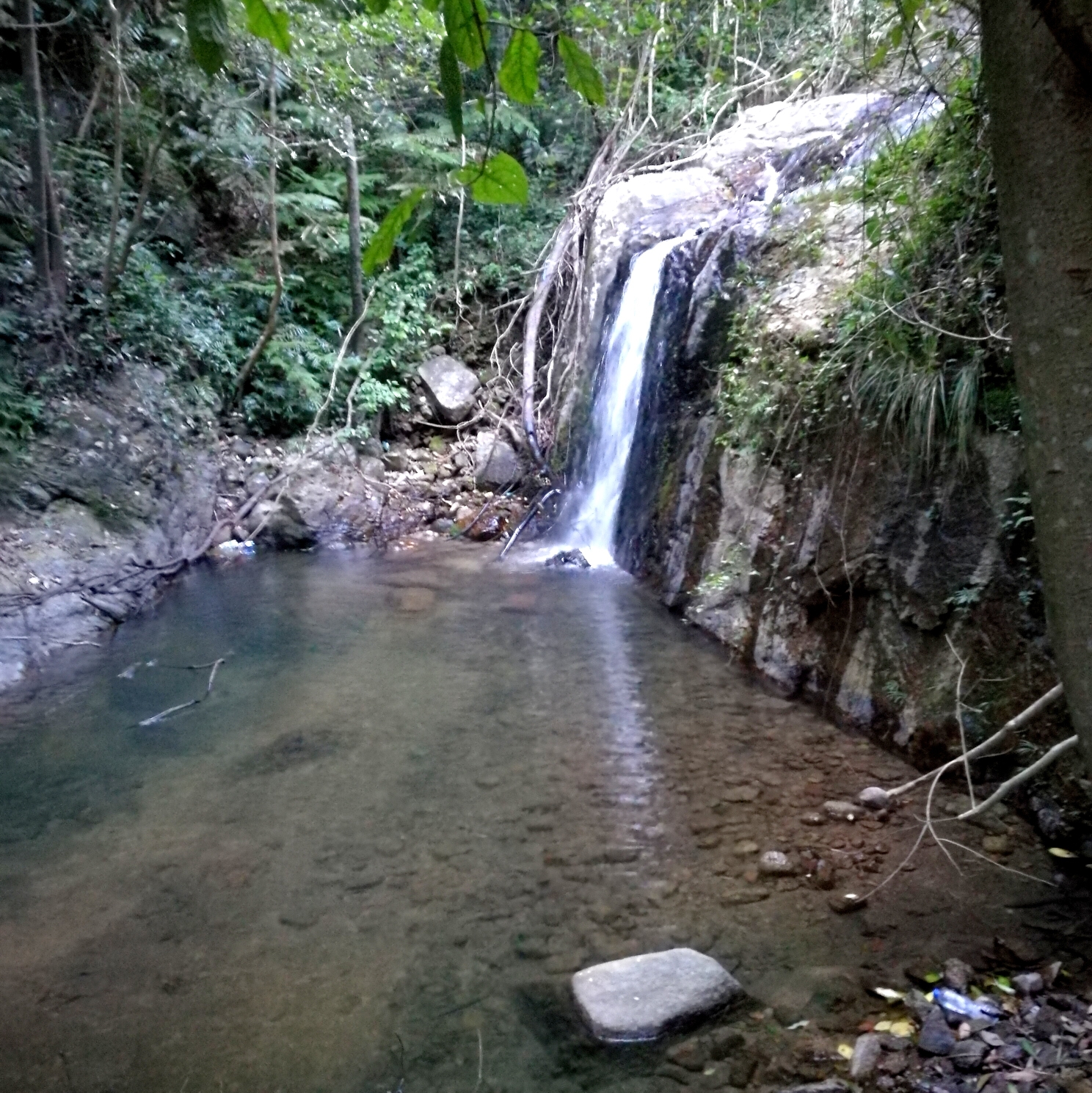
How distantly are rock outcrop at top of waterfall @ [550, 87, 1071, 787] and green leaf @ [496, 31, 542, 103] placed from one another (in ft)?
11.1

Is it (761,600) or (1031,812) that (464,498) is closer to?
(761,600)

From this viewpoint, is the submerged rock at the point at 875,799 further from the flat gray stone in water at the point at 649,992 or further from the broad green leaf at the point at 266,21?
the broad green leaf at the point at 266,21

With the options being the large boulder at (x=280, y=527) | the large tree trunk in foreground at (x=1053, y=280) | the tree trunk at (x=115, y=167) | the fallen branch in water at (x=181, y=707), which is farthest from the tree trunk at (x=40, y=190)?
the large tree trunk in foreground at (x=1053, y=280)

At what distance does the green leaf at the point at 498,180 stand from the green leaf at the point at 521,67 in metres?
0.09

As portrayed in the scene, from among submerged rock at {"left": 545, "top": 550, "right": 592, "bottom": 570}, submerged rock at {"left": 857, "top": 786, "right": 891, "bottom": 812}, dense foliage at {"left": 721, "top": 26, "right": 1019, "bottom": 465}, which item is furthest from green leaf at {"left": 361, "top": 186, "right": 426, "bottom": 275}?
submerged rock at {"left": 545, "top": 550, "right": 592, "bottom": 570}

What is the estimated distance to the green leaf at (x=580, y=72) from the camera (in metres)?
1.29

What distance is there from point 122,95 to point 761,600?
9323 mm

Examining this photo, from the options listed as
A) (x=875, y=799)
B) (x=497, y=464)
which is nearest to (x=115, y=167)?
(x=497, y=464)

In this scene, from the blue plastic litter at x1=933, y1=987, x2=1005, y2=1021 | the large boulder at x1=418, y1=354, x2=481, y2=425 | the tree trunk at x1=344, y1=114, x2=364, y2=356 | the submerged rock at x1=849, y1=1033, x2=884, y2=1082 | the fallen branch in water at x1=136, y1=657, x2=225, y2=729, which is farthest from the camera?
the large boulder at x1=418, y1=354, x2=481, y2=425

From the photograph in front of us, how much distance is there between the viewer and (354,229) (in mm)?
11555

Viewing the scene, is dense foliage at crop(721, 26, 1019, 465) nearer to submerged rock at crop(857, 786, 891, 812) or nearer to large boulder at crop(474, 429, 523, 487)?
submerged rock at crop(857, 786, 891, 812)

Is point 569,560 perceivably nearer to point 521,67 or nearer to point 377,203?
point 377,203

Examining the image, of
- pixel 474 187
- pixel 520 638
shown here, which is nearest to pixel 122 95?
pixel 520 638

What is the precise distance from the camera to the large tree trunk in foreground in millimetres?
965
